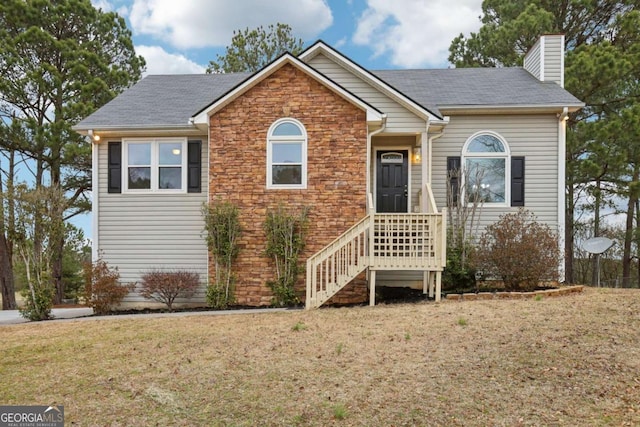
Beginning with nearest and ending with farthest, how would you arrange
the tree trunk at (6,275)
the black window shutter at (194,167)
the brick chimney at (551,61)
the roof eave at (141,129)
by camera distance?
the roof eave at (141,129)
the black window shutter at (194,167)
the brick chimney at (551,61)
the tree trunk at (6,275)

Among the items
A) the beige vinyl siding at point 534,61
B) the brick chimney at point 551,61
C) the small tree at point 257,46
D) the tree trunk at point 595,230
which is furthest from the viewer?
the small tree at point 257,46

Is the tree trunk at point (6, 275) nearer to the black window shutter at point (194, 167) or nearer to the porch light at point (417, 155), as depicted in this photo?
the black window shutter at point (194, 167)

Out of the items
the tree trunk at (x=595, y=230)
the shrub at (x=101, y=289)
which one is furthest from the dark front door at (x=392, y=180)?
the tree trunk at (x=595, y=230)

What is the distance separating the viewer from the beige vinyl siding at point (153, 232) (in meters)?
10.3

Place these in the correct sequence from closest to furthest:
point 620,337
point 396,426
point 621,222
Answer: point 396,426 → point 620,337 → point 621,222

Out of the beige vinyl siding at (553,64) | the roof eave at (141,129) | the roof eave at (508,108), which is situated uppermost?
the beige vinyl siding at (553,64)

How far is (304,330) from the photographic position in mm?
6410

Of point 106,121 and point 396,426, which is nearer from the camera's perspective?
point 396,426

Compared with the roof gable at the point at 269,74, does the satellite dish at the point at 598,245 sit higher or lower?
lower

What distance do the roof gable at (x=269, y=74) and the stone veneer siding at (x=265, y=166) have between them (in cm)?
12

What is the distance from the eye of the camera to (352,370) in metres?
4.69

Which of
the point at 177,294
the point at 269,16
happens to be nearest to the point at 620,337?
the point at 177,294

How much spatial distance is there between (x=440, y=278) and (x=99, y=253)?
25.4 ft

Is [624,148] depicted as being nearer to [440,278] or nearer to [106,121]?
[440,278]
